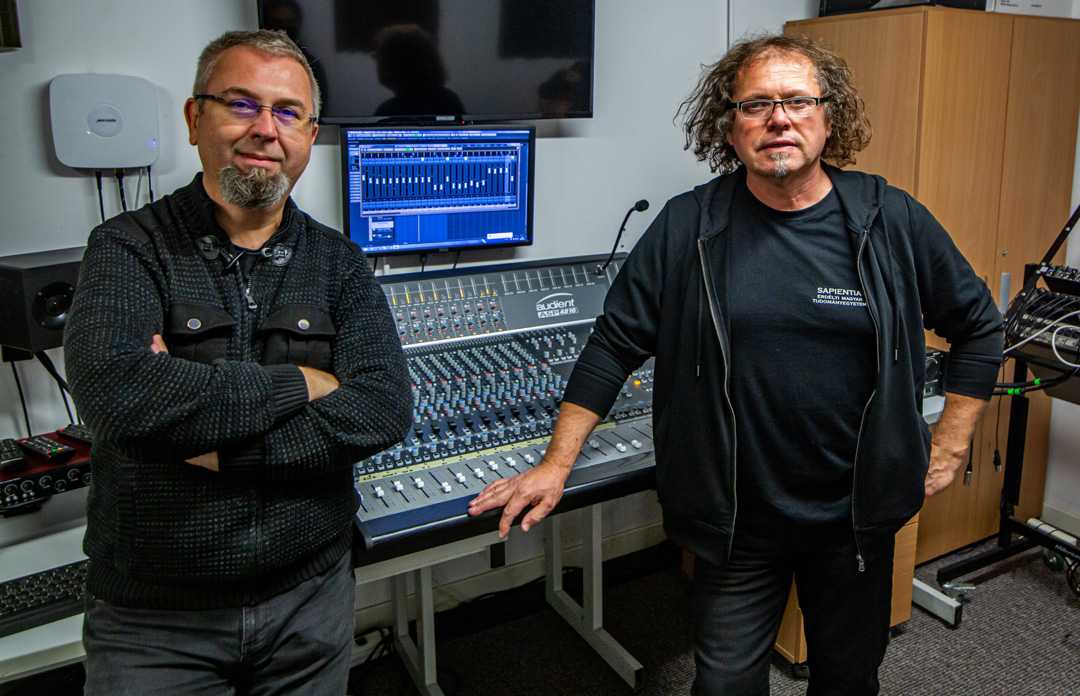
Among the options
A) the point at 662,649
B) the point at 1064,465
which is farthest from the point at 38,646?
the point at 1064,465

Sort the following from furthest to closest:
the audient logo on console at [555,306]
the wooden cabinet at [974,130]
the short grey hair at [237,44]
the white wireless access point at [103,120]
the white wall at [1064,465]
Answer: the white wall at [1064,465], the wooden cabinet at [974,130], the audient logo on console at [555,306], the white wireless access point at [103,120], the short grey hair at [237,44]

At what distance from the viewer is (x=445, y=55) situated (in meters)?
2.34

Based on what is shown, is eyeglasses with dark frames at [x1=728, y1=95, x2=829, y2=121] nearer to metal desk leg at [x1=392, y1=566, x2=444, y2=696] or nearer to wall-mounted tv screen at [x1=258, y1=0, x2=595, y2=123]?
wall-mounted tv screen at [x1=258, y1=0, x2=595, y2=123]

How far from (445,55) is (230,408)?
1.37m

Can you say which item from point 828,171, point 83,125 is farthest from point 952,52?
point 83,125

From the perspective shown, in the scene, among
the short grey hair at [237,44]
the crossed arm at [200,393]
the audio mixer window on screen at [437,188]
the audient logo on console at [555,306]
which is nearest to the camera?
the crossed arm at [200,393]

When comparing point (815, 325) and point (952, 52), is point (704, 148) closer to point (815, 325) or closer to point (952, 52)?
point (815, 325)

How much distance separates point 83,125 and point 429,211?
0.86 metres

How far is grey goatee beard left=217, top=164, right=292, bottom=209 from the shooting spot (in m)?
1.44

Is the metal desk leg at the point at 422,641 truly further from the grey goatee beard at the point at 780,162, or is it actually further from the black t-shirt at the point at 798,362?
the grey goatee beard at the point at 780,162

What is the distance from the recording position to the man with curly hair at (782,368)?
1.69 m

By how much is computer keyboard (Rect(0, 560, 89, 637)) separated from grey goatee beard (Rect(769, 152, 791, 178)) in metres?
1.52

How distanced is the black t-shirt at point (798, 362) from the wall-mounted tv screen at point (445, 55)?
1018 millimetres

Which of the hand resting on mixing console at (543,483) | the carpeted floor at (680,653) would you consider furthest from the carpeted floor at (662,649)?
the hand resting on mixing console at (543,483)
